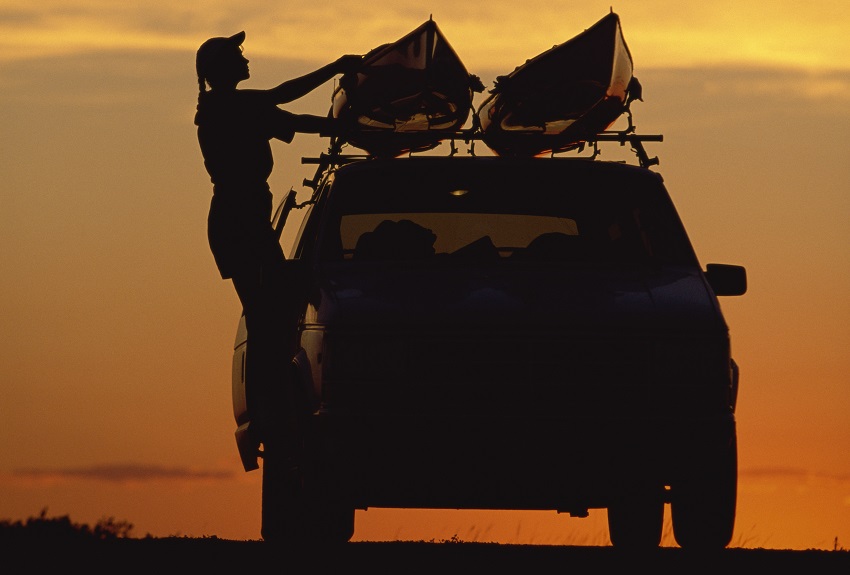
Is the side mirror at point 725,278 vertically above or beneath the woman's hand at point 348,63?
beneath

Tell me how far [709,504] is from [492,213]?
7.55 ft

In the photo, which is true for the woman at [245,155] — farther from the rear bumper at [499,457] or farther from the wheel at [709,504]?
the wheel at [709,504]

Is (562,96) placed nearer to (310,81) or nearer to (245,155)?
(310,81)

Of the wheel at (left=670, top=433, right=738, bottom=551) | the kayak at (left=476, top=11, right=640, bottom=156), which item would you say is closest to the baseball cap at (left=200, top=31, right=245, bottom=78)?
the kayak at (left=476, top=11, right=640, bottom=156)

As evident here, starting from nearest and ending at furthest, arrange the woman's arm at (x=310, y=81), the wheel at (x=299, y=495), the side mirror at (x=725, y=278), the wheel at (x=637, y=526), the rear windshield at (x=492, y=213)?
the wheel at (x=299, y=495)
the side mirror at (x=725, y=278)
the rear windshield at (x=492, y=213)
the woman's arm at (x=310, y=81)
the wheel at (x=637, y=526)

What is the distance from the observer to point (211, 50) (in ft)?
36.1

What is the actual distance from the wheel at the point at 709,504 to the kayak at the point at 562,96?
8.19 feet

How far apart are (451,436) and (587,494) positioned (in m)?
0.69

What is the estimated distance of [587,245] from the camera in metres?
9.99

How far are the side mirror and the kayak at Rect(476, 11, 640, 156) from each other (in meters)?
1.59

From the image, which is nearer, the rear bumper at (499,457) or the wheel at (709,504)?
the rear bumper at (499,457)

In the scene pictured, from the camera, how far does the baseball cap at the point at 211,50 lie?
11.0 metres

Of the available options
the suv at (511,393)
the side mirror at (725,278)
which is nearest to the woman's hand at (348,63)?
the suv at (511,393)

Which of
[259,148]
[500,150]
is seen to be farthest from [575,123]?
[259,148]
